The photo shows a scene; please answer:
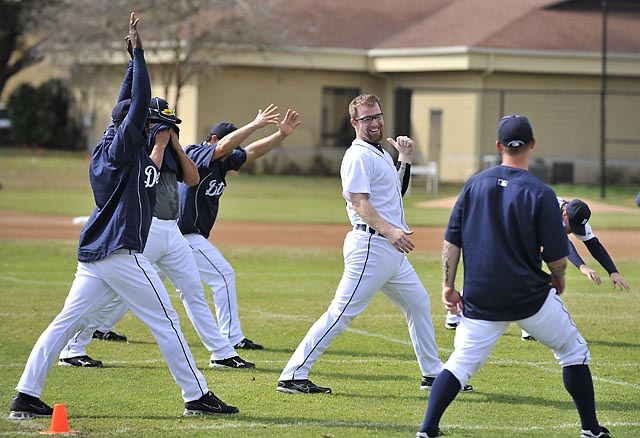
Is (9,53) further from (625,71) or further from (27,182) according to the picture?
(625,71)

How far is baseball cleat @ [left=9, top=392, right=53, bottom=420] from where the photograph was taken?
753 centimetres

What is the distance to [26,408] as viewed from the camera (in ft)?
24.7

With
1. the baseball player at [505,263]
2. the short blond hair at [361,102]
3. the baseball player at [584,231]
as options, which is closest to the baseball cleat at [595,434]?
the baseball player at [505,263]

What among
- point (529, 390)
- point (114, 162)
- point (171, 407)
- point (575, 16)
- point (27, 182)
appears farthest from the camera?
point (575, 16)

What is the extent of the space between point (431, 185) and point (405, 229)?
26956mm

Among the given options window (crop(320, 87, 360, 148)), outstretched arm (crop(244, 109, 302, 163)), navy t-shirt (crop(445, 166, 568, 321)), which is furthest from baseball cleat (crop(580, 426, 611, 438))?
window (crop(320, 87, 360, 148))

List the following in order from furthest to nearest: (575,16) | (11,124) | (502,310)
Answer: (11,124) → (575,16) → (502,310)

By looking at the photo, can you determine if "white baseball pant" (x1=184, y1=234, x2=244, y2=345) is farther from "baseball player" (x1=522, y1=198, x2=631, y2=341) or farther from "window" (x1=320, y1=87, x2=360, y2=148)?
"window" (x1=320, y1=87, x2=360, y2=148)

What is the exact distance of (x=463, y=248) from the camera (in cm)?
680

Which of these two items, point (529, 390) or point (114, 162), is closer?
point (114, 162)

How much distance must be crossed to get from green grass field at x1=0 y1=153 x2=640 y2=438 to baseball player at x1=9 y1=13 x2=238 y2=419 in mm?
198

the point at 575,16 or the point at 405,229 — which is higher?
the point at 575,16

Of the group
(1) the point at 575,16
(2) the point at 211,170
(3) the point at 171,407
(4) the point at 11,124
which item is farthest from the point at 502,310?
(4) the point at 11,124

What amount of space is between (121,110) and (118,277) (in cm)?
116
